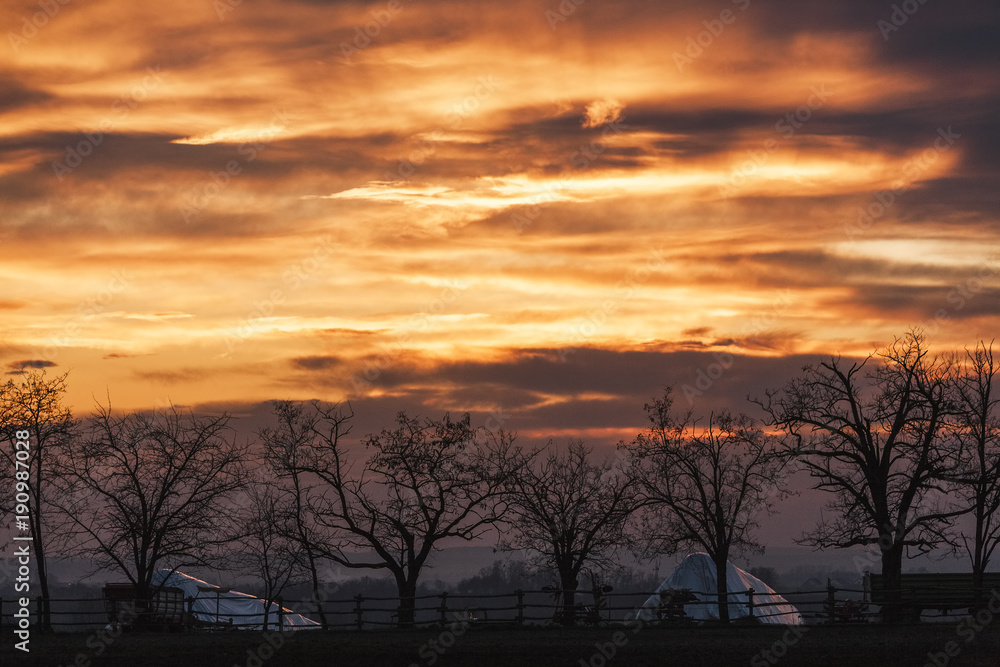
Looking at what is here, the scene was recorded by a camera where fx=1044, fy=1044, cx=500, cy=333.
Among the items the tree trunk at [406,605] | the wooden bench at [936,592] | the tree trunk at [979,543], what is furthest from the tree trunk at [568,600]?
the tree trunk at [979,543]

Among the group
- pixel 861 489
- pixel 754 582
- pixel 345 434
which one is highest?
pixel 345 434

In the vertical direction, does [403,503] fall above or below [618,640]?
above

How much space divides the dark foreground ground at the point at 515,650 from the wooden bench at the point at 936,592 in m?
5.89

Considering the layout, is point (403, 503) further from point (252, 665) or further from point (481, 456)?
point (252, 665)

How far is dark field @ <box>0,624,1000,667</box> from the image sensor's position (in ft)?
92.8

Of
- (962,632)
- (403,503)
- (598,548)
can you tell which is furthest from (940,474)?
(403,503)

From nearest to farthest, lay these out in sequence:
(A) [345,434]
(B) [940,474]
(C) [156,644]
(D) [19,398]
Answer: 1. (C) [156,644]
2. (B) [940,474]
3. (D) [19,398]
4. (A) [345,434]

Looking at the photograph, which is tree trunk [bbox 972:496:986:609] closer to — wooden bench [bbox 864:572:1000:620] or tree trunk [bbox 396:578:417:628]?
wooden bench [bbox 864:572:1000:620]

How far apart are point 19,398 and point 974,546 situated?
138 ft

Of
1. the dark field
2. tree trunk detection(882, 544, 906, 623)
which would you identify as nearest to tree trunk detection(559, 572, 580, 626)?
the dark field

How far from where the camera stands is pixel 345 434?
50281mm

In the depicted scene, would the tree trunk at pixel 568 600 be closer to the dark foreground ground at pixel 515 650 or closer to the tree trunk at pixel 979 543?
the dark foreground ground at pixel 515 650

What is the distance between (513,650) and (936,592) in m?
22.2

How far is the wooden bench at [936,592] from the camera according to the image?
40.5 metres
